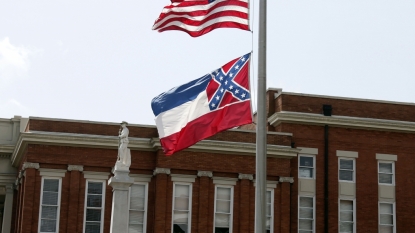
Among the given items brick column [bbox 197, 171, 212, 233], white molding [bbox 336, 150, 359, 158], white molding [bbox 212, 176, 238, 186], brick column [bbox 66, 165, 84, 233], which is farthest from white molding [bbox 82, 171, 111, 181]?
white molding [bbox 336, 150, 359, 158]

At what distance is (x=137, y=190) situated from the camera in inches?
1636

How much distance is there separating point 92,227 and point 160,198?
3433 millimetres

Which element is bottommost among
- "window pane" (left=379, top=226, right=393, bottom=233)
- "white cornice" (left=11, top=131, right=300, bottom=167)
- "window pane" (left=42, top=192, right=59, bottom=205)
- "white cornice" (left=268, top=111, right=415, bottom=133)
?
"window pane" (left=379, top=226, right=393, bottom=233)

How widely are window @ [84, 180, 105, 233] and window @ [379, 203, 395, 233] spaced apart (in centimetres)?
1391

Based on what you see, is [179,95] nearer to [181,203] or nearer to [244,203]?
[181,203]

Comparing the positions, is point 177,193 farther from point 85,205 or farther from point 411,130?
point 411,130

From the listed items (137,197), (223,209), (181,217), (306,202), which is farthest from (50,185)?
(306,202)

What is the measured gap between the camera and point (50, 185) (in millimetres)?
40688

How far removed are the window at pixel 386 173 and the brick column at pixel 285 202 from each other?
4.92 m

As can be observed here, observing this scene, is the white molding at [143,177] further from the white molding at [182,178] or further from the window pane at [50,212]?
the window pane at [50,212]

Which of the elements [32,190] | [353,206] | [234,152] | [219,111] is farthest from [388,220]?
[219,111]

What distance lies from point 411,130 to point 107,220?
16.2 meters

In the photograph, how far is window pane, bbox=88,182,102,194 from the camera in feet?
135

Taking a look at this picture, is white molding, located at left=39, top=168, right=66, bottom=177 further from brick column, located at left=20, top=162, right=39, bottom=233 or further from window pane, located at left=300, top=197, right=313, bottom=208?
window pane, located at left=300, top=197, right=313, bottom=208
